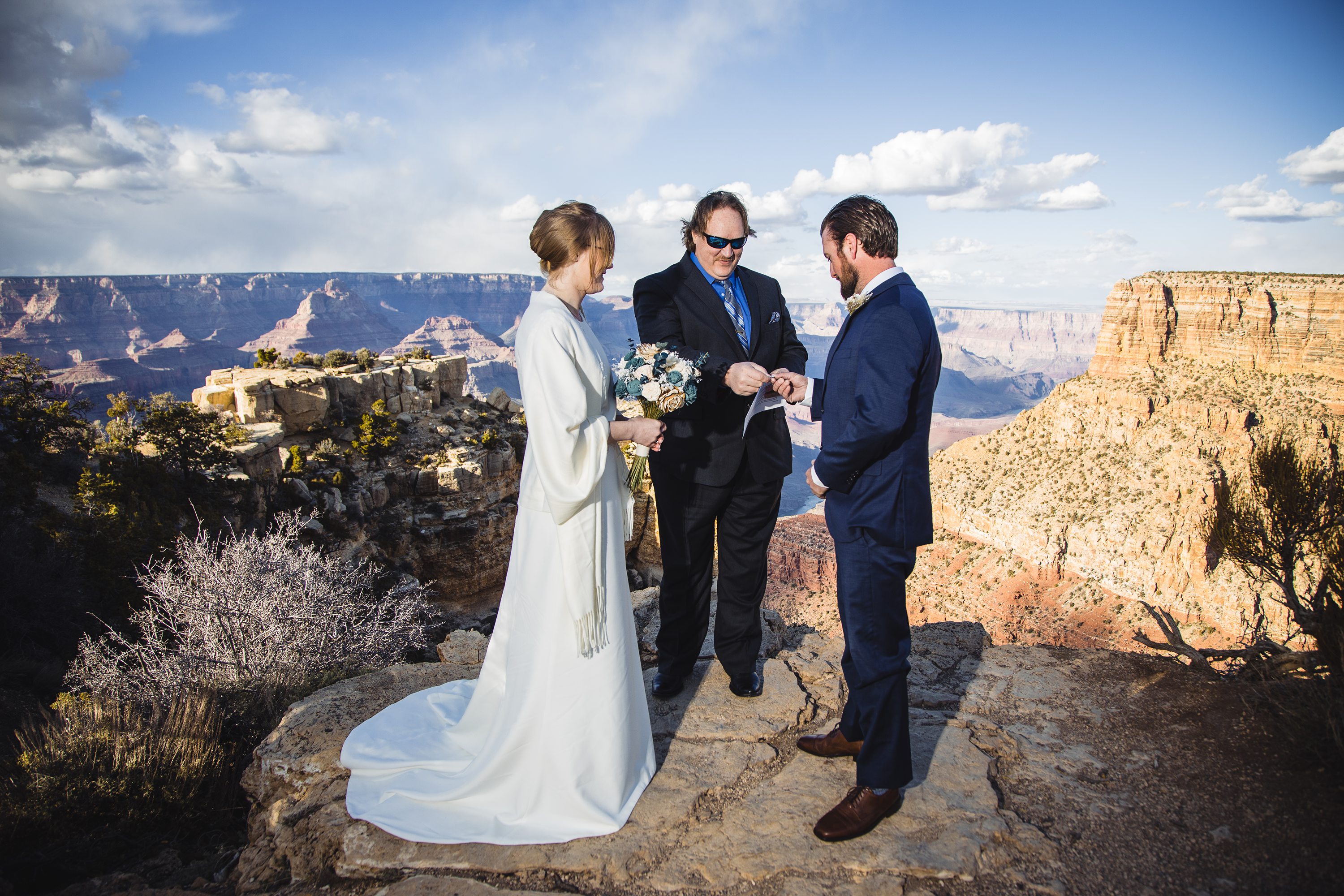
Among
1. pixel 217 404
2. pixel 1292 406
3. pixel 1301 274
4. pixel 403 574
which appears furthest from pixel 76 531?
pixel 1301 274

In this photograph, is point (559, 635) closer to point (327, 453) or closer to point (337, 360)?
point (327, 453)

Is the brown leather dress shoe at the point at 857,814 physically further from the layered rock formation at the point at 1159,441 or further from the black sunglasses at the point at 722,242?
the layered rock formation at the point at 1159,441

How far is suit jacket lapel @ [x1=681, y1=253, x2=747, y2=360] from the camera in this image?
11.6ft

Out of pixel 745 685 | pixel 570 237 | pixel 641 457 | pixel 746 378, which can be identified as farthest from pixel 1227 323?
pixel 570 237

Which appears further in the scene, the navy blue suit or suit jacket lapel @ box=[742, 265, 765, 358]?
suit jacket lapel @ box=[742, 265, 765, 358]

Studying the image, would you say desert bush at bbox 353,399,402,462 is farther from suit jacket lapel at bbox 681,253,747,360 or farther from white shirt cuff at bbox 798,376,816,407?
white shirt cuff at bbox 798,376,816,407

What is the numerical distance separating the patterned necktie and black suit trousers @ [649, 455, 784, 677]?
73 centimetres

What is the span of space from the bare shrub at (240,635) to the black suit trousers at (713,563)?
9.65ft

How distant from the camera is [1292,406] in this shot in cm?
3053

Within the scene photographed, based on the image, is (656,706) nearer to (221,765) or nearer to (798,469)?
(221,765)

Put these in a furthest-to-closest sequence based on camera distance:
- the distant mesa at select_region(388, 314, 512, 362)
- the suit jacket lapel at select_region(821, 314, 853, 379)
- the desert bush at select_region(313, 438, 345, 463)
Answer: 1. the distant mesa at select_region(388, 314, 512, 362)
2. the desert bush at select_region(313, 438, 345, 463)
3. the suit jacket lapel at select_region(821, 314, 853, 379)

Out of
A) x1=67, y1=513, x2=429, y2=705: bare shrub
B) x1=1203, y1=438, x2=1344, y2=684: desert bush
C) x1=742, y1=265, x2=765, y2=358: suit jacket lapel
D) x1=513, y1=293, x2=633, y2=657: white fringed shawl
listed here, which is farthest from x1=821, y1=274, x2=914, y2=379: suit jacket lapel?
x1=1203, y1=438, x2=1344, y2=684: desert bush

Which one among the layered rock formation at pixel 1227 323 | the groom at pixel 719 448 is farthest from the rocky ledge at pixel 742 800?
the layered rock formation at pixel 1227 323

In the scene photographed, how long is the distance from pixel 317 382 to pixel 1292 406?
140 feet
